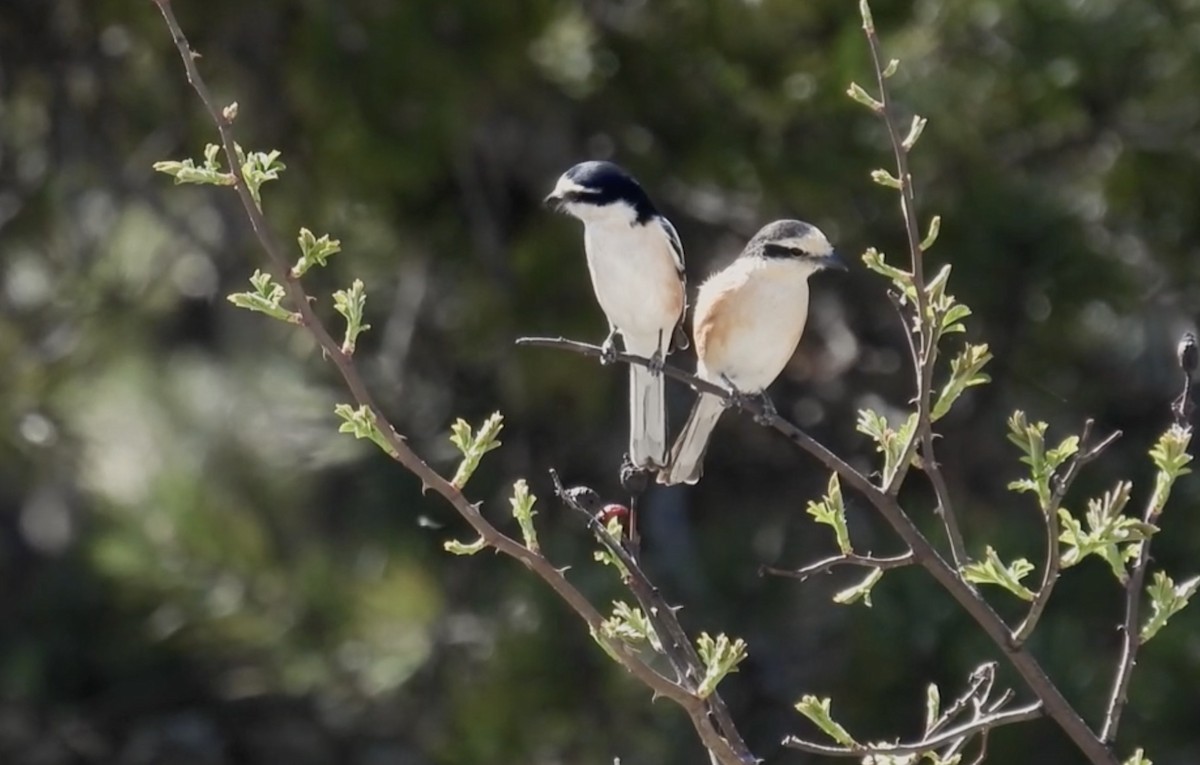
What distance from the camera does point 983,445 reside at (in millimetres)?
4316

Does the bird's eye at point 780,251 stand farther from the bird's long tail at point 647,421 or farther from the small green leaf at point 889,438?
the small green leaf at point 889,438

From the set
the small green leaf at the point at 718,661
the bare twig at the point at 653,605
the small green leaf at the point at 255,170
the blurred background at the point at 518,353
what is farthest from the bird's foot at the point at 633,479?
the blurred background at the point at 518,353

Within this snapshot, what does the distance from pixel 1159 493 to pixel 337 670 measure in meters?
3.09

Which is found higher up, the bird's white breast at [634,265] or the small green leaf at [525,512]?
the small green leaf at [525,512]

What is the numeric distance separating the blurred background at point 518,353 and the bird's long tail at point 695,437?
134 cm

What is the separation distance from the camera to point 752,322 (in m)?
2.33

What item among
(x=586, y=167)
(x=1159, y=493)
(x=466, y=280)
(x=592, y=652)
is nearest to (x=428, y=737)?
(x=592, y=652)

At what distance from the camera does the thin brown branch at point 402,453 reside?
1374 millimetres

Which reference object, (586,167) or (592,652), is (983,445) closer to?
(592,652)

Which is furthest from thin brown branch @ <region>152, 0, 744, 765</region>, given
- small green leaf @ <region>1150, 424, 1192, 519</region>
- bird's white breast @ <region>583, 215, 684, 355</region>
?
bird's white breast @ <region>583, 215, 684, 355</region>

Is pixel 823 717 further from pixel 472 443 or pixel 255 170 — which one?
pixel 255 170

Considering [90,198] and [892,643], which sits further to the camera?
[90,198]

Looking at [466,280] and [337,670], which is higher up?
[466,280]

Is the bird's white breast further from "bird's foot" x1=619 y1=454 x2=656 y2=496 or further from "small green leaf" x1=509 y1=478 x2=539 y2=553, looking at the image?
"small green leaf" x1=509 y1=478 x2=539 y2=553
